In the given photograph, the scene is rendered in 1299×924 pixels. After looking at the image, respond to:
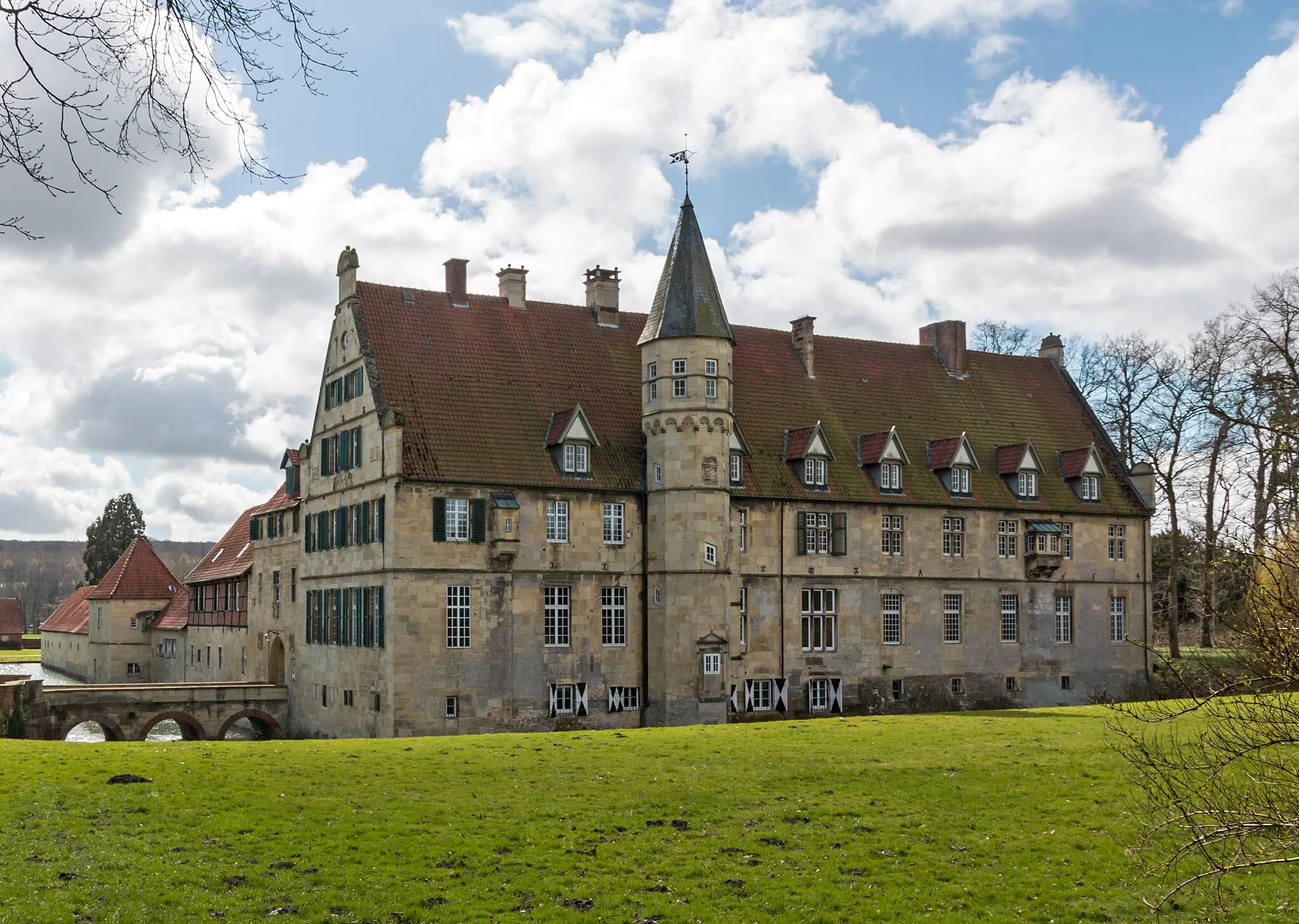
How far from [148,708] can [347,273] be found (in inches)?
596

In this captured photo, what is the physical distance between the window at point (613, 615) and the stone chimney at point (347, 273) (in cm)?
1243

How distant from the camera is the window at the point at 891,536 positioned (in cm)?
4406

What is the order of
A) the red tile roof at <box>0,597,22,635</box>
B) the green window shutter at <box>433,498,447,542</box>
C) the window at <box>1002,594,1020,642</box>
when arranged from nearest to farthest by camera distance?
the green window shutter at <box>433,498,447,542</box>
the window at <box>1002,594,1020,642</box>
the red tile roof at <box>0,597,22,635</box>

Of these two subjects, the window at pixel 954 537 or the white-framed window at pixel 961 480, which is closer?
the window at pixel 954 537

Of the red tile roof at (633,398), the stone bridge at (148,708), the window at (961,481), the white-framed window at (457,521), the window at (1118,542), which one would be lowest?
the stone bridge at (148,708)

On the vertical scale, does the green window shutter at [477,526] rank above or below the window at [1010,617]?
above

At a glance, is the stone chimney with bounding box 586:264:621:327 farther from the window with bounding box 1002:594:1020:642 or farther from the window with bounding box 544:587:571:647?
the window with bounding box 1002:594:1020:642

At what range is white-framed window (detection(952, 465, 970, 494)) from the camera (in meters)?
45.7

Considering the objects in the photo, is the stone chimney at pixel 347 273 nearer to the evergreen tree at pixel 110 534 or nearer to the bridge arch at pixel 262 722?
the bridge arch at pixel 262 722

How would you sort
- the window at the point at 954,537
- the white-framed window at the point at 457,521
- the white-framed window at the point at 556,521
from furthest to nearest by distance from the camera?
the window at the point at 954,537 → the white-framed window at the point at 556,521 → the white-framed window at the point at 457,521

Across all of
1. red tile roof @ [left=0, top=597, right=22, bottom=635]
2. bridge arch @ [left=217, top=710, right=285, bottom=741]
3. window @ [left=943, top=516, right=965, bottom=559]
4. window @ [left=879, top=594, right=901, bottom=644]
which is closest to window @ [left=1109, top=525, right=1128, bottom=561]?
window @ [left=943, top=516, right=965, bottom=559]

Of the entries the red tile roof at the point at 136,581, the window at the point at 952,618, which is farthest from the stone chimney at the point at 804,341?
the red tile roof at the point at 136,581

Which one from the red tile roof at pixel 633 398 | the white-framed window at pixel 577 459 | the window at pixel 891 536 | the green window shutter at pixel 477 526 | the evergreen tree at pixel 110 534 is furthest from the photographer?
the evergreen tree at pixel 110 534

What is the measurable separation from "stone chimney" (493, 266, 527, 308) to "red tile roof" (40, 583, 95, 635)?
4360 centimetres
